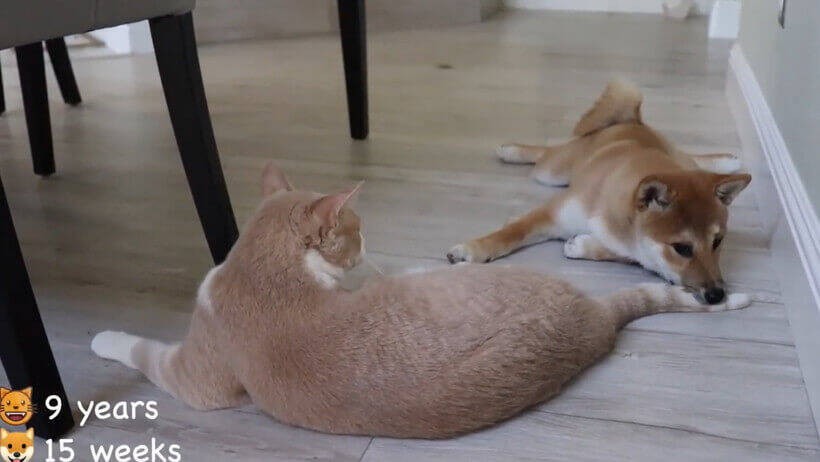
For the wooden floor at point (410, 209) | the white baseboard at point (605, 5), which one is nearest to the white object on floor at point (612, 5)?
the white baseboard at point (605, 5)

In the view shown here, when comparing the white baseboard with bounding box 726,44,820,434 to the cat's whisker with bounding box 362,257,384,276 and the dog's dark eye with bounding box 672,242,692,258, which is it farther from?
the cat's whisker with bounding box 362,257,384,276

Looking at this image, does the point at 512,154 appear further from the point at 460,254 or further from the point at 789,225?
the point at 789,225

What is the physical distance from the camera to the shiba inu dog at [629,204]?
1.24 meters

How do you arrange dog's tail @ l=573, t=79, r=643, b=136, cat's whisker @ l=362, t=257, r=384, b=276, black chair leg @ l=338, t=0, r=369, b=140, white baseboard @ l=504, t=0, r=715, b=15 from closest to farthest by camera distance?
cat's whisker @ l=362, t=257, r=384, b=276 → dog's tail @ l=573, t=79, r=643, b=136 → black chair leg @ l=338, t=0, r=369, b=140 → white baseboard @ l=504, t=0, r=715, b=15

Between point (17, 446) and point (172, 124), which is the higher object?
point (172, 124)

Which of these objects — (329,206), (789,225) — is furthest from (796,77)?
(329,206)

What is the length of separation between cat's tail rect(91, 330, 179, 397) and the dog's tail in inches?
41.8

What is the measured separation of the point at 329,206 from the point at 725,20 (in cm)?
276

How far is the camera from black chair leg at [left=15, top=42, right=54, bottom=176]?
1.79m

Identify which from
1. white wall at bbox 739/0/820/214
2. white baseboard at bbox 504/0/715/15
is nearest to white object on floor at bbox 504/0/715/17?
white baseboard at bbox 504/0/715/15

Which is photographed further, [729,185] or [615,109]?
[615,109]

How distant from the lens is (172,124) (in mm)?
1209

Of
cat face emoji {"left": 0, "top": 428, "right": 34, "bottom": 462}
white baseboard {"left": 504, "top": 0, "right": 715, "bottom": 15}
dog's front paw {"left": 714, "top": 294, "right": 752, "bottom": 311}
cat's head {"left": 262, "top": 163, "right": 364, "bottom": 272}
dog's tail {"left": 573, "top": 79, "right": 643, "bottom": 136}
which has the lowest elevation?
white baseboard {"left": 504, "top": 0, "right": 715, "bottom": 15}

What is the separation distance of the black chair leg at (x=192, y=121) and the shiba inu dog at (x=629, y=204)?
0.42 m
